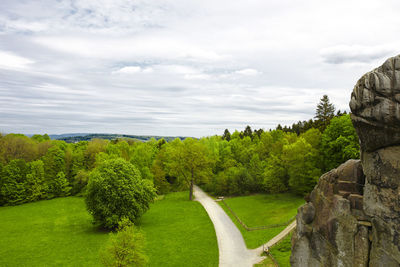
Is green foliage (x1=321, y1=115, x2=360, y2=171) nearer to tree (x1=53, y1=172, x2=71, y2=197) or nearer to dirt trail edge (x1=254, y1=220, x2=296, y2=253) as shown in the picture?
dirt trail edge (x1=254, y1=220, x2=296, y2=253)

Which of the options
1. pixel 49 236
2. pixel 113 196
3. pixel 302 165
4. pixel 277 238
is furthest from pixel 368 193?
pixel 49 236

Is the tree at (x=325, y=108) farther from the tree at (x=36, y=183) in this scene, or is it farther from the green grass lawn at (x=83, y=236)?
the tree at (x=36, y=183)

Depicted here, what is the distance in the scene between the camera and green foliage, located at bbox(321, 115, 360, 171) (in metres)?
34.4

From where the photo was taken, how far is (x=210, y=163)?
2175 inches

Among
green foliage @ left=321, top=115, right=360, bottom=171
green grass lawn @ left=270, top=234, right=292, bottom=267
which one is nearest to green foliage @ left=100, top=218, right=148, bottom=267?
green grass lawn @ left=270, top=234, right=292, bottom=267

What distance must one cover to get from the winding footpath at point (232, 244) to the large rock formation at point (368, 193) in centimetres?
1245

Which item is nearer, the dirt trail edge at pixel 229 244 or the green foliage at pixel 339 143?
the dirt trail edge at pixel 229 244

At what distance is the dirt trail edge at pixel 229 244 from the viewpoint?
24219 mm

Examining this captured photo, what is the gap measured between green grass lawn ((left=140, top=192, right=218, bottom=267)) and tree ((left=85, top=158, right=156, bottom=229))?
3.73 meters

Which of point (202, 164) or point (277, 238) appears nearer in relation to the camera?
point (277, 238)

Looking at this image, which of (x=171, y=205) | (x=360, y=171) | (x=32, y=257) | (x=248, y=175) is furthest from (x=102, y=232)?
(x=360, y=171)

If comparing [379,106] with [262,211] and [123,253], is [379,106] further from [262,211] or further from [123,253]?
[262,211]

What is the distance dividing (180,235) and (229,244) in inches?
271

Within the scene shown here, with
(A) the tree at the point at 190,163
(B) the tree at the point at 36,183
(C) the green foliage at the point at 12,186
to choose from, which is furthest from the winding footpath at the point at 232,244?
(C) the green foliage at the point at 12,186
